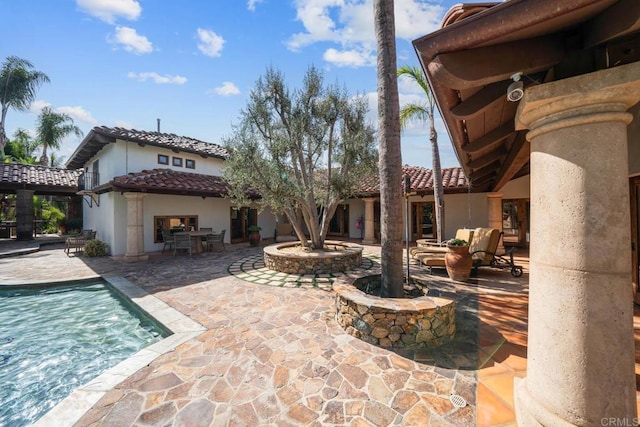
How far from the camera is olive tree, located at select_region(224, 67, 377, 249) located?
8.59 meters

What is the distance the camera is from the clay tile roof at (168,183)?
390 inches

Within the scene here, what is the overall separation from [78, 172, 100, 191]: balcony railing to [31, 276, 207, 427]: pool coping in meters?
10.7

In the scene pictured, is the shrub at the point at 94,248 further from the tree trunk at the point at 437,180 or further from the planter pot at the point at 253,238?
the tree trunk at the point at 437,180

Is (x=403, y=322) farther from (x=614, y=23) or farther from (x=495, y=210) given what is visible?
(x=495, y=210)

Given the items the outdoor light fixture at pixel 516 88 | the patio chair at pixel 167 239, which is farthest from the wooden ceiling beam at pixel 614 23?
the patio chair at pixel 167 239

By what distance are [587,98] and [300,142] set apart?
7538mm

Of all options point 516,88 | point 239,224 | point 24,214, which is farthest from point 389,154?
point 24,214

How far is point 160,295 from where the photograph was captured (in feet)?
20.6

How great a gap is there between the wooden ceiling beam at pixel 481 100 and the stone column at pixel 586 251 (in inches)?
29.5

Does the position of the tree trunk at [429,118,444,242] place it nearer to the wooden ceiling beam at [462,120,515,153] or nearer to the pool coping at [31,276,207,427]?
the wooden ceiling beam at [462,120,515,153]

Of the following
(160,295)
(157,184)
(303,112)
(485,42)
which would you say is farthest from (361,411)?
(157,184)

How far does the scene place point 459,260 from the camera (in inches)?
268

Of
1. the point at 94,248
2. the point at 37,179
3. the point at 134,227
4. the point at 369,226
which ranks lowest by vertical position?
the point at 94,248

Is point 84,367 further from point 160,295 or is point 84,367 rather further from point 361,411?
point 361,411
